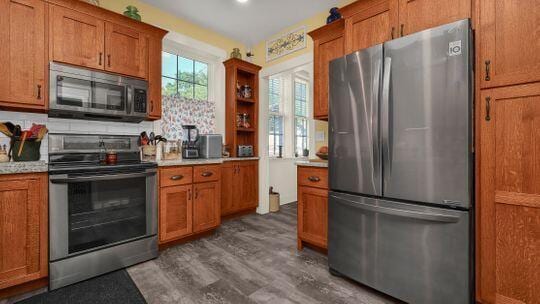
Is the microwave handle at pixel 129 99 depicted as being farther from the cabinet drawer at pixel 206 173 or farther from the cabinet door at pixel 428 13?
the cabinet door at pixel 428 13

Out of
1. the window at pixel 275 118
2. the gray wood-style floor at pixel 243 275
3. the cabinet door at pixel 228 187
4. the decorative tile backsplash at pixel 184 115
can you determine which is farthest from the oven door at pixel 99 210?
the window at pixel 275 118

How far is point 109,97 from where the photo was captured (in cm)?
231

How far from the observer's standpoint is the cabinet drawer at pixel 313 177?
7.28 feet

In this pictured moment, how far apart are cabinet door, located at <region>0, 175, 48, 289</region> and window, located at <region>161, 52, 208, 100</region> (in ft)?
6.15

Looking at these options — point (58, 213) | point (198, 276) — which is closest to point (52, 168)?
point (58, 213)

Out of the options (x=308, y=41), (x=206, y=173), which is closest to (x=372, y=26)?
(x=308, y=41)

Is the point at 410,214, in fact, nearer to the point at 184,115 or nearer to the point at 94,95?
the point at 94,95

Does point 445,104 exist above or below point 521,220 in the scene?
above

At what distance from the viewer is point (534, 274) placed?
127 cm

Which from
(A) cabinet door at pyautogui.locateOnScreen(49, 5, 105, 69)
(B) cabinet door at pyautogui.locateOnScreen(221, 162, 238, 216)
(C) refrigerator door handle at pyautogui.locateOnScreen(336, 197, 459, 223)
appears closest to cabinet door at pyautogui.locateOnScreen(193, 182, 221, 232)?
(B) cabinet door at pyautogui.locateOnScreen(221, 162, 238, 216)

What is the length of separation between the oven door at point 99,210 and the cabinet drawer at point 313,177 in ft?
4.65

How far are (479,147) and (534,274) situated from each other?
71cm

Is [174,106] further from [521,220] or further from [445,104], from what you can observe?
[521,220]

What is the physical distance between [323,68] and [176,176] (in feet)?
6.31
